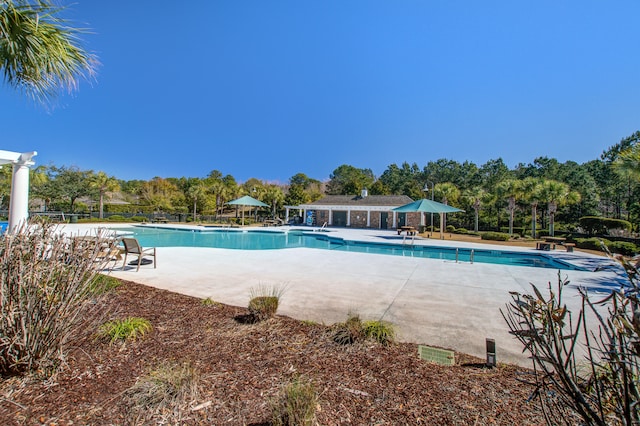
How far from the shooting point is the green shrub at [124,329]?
10.5 ft

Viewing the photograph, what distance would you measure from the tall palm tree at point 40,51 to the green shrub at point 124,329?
295 centimetres

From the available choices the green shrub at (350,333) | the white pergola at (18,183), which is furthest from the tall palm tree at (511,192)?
the white pergola at (18,183)

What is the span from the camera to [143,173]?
5616cm

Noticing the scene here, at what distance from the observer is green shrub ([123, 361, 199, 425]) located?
6.73ft

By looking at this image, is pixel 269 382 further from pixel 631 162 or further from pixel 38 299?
pixel 631 162

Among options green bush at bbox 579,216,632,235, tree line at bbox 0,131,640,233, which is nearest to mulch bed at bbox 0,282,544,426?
tree line at bbox 0,131,640,233

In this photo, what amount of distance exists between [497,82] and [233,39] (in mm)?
15327

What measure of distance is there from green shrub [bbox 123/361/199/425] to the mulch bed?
0.06 meters

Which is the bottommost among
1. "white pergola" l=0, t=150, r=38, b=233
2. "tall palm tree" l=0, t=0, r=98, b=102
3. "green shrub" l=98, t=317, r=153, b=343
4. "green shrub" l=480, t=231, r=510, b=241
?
"green shrub" l=98, t=317, r=153, b=343

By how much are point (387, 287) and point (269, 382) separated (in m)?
4.26

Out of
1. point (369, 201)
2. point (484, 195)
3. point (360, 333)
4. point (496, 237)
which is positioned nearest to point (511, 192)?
point (496, 237)

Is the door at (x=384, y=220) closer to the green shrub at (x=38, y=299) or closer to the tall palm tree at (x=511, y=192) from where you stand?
the tall palm tree at (x=511, y=192)

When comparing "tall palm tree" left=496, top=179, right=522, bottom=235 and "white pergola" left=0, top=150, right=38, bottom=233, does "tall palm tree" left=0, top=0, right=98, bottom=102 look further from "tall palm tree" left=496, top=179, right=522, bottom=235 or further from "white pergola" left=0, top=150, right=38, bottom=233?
"tall palm tree" left=496, top=179, right=522, bottom=235

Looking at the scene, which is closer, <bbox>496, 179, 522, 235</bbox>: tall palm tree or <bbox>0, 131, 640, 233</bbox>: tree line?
<bbox>496, 179, 522, 235</bbox>: tall palm tree
